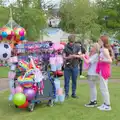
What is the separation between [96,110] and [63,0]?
44121mm

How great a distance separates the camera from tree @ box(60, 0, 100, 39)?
39.0 meters

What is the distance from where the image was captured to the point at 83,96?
927 centimetres

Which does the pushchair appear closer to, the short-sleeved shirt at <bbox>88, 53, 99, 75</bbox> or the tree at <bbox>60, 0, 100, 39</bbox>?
the short-sleeved shirt at <bbox>88, 53, 99, 75</bbox>

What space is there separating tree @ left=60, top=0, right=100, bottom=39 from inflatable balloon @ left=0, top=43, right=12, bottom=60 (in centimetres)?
3077

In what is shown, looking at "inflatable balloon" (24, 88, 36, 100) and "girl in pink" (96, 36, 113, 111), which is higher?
"girl in pink" (96, 36, 113, 111)

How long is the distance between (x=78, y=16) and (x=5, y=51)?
119 ft

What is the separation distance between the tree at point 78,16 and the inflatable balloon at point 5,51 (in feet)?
101

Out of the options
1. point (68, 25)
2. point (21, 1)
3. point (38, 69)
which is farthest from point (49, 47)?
point (68, 25)

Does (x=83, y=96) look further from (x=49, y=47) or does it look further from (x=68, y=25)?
(x=68, y=25)

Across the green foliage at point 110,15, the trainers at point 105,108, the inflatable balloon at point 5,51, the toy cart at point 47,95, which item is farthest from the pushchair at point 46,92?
the green foliage at point 110,15

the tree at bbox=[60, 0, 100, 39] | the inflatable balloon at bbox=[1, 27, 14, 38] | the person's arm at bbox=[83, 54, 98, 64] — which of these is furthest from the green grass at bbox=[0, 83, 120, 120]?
the tree at bbox=[60, 0, 100, 39]

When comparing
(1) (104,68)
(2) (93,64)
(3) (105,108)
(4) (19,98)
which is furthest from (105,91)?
(4) (19,98)

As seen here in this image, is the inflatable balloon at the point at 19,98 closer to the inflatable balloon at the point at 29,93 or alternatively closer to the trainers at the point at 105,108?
the inflatable balloon at the point at 29,93

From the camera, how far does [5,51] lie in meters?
7.38
